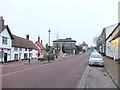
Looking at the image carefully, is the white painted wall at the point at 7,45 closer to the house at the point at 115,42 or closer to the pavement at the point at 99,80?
the pavement at the point at 99,80

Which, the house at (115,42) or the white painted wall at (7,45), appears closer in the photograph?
the house at (115,42)

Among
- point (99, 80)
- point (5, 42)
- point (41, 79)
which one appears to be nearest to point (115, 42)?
point (99, 80)

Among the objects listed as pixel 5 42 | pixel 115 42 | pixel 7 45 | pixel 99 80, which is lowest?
pixel 99 80

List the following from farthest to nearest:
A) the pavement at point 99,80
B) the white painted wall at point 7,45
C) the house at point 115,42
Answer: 1. the white painted wall at point 7,45
2. the house at point 115,42
3. the pavement at point 99,80

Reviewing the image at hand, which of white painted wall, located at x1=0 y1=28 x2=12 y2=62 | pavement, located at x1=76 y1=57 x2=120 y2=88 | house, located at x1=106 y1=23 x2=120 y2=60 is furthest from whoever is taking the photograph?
white painted wall, located at x1=0 y1=28 x2=12 y2=62

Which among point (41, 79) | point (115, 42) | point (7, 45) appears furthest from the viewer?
point (7, 45)

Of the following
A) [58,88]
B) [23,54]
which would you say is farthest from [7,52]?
[58,88]

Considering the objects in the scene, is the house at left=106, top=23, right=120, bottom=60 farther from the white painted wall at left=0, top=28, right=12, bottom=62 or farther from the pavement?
the white painted wall at left=0, top=28, right=12, bottom=62

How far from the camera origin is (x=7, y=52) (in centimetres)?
2734

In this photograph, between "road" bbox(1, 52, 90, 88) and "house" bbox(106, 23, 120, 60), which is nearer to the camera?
"road" bbox(1, 52, 90, 88)

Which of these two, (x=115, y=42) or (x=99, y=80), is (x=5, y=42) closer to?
(x=115, y=42)

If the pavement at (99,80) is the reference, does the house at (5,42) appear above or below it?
above

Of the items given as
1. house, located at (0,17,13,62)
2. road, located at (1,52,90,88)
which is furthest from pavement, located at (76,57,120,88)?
house, located at (0,17,13,62)

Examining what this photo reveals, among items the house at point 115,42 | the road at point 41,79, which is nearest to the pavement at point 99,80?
the road at point 41,79
